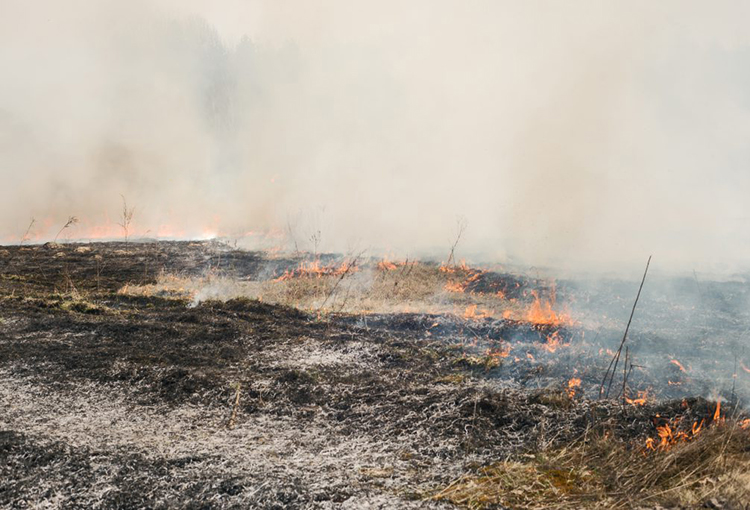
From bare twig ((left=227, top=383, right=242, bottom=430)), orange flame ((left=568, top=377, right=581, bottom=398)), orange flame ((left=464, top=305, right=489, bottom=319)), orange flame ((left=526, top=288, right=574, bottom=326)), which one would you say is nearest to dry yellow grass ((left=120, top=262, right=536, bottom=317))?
orange flame ((left=464, top=305, right=489, bottom=319))

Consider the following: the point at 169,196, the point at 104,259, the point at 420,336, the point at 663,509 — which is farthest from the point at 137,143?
the point at 663,509

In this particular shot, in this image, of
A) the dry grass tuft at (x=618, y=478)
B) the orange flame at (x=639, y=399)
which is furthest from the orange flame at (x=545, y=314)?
the dry grass tuft at (x=618, y=478)

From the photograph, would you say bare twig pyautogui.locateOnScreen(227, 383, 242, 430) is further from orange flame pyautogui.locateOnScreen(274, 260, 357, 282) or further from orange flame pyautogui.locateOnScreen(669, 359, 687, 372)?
orange flame pyautogui.locateOnScreen(274, 260, 357, 282)

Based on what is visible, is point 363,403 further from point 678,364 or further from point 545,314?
point 545,314

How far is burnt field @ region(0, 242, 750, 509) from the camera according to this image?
4.23 metres

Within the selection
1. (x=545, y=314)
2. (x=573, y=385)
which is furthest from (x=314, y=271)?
(x=573, y=385)

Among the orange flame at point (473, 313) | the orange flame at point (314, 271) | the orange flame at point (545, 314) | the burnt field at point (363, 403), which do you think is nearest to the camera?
the burnt field at point (363, 403)

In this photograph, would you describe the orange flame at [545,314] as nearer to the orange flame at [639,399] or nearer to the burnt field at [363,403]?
the burnt field at [363,403]

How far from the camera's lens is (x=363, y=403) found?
6.47 m

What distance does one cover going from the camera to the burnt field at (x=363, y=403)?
13.9 feet

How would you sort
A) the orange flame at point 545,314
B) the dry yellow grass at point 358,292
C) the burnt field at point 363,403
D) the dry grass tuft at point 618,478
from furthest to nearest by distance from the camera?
the dry yellow grass at point 358,292
the orange flame at point 545,314
the burnt field at point 363,403
the dry grass tuft at point 618,478

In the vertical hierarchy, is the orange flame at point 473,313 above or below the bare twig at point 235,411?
above

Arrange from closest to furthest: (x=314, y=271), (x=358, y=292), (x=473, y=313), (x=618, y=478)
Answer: (x=618, y=478) → (x=473, y=313) → (x=358, y=292) → (x=314, y=271)

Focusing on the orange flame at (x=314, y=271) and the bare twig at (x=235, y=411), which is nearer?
the bare twig at (x=235, y=411)
